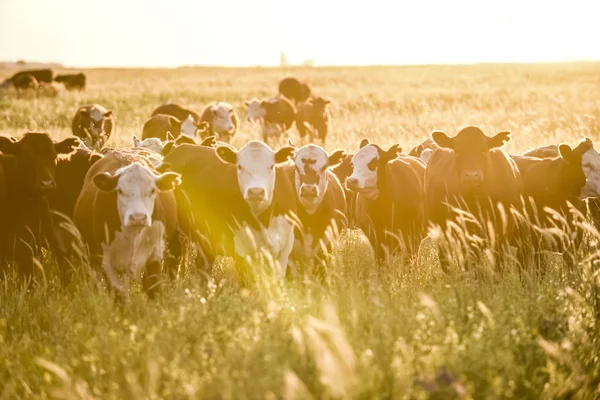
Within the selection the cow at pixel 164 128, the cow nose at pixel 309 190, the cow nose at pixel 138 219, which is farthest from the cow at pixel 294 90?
the cow nose at pixel 138 219

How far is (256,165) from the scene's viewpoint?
7770 millimetres

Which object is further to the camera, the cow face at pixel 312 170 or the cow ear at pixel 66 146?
the cow ear at pixel 66 146

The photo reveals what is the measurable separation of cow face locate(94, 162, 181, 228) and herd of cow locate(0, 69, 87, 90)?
37.7 meters

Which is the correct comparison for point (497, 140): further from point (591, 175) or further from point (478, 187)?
point (591, 175)

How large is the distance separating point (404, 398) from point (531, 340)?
5.22 feet

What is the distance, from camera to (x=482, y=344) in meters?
4.94

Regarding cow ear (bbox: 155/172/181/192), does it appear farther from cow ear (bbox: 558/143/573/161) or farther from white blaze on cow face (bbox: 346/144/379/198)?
cow ear (bbox: 558/143/573/161)

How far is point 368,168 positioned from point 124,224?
2993 millimetres

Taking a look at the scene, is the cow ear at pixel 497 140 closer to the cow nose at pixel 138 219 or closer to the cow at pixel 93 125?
the cow nose at pixel 138 219

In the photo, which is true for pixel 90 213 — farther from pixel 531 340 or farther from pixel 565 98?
pixel 565 98

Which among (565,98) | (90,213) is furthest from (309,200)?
(565,98)

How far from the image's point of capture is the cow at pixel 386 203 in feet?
28.5

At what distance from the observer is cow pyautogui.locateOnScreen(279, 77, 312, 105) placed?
30188mm

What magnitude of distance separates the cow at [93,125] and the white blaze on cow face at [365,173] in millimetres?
10017
